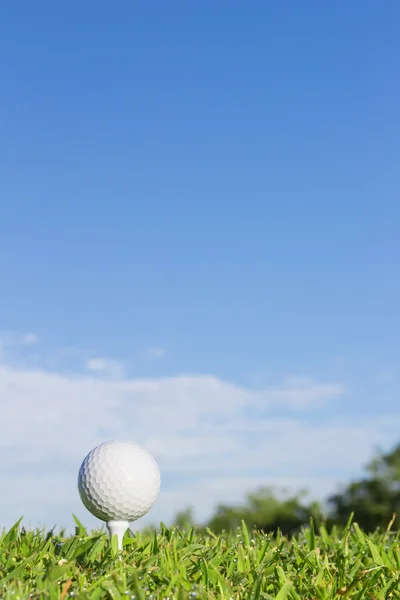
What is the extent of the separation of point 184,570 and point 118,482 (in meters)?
1.33

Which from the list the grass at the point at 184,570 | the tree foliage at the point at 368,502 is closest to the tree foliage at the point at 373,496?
the tree foliage at the point at 368,502

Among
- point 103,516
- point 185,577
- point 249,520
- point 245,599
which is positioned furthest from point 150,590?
point 249,520

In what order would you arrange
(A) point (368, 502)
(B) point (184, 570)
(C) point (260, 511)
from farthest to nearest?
(C) point (260, 511)
(A) point (368, 502)
(B) point (184, 570)

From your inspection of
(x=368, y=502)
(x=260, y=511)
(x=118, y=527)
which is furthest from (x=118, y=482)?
(x=260, y=511)

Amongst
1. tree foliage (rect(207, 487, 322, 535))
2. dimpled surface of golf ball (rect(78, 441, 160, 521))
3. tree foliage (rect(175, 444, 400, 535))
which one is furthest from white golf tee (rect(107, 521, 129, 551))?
tree foliage (rect(207, 487, 322, 535))

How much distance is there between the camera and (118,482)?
20.2 feet

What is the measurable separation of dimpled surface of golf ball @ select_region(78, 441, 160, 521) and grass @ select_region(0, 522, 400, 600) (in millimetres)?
269

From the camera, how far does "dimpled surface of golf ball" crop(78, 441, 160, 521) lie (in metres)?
6.16

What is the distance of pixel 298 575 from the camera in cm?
535

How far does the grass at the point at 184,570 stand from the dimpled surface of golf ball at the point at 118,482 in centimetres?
27

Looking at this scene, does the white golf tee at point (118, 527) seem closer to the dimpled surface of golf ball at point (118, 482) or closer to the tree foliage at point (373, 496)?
the dimpled surface of golf ball at point (118, 482)

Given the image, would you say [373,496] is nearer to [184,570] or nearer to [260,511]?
[260,511]

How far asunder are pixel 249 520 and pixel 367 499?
33.2 feet

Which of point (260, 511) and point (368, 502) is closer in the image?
point (368, 502)
